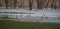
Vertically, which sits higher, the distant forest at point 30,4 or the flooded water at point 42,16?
the distant forest at point 30,4

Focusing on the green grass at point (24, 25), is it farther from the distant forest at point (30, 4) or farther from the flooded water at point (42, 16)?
the distant forest at point (30, 4)

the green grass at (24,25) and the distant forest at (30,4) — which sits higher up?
the distant forest at (30,4)

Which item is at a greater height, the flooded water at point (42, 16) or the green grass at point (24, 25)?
the flooded water at point (42, 16)

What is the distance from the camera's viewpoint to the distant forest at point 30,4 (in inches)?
35.0

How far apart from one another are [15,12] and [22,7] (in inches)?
3.3

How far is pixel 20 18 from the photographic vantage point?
0.90 meters

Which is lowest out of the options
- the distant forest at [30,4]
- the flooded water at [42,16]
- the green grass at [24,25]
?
the green grass at [24,25]

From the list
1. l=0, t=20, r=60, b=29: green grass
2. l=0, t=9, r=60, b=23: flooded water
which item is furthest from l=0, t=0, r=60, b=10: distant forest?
l=0, t=20, r=60, b=29: green grass

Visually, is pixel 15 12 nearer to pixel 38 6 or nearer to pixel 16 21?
pixel 16 21

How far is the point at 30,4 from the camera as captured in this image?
35.7 inches

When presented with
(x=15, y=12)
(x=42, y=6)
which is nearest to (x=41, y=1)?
(x=42, y=6)

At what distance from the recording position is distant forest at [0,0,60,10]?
2.92 ft

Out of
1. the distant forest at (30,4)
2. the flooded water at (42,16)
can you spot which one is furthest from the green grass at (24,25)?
the distant forest at (30,4)

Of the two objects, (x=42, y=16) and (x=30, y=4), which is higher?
(x=30, y=4)
